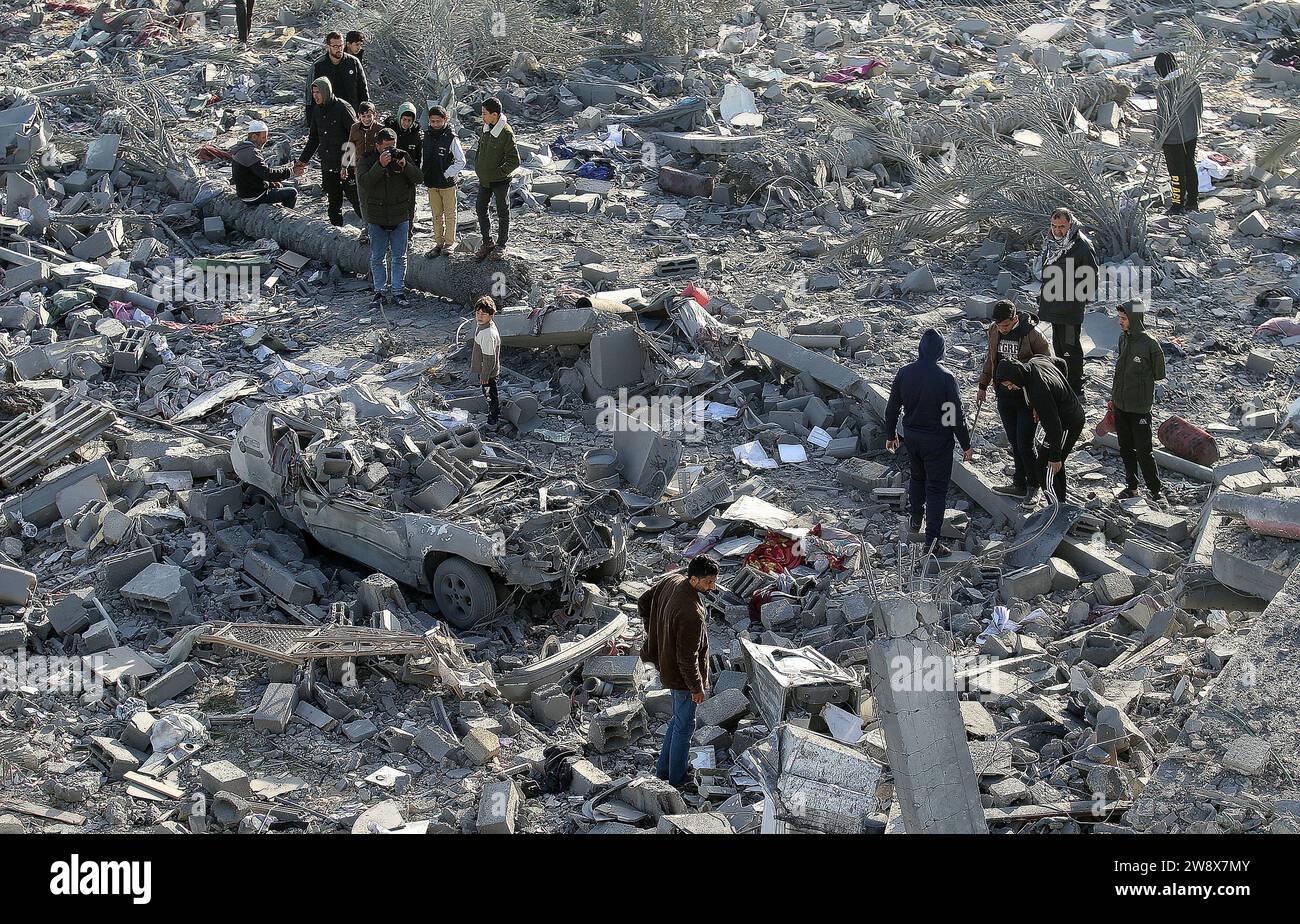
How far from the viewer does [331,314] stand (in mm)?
12719

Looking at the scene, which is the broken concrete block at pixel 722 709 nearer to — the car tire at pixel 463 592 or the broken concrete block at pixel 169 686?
the car tire at pixel 463 592

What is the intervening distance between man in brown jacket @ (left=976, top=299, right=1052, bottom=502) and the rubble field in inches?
9.4

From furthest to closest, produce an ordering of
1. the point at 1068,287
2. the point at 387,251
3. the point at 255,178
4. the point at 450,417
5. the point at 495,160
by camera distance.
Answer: the point at 255,178, the point at 387,251, the point at 495,160, the point at 450,417, the point at 1068,287

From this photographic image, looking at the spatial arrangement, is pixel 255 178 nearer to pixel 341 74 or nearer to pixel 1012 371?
pixel 341 74

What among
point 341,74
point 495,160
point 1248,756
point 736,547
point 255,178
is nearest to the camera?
point 1248,756

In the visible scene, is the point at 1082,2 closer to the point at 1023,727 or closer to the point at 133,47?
the point at 133,47

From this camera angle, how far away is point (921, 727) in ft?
20.5

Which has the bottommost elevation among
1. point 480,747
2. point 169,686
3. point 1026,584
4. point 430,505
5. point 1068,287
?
point 169,686

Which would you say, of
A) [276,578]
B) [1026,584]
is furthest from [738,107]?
[276,578]

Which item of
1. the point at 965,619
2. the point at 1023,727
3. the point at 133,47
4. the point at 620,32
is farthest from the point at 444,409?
the point at 133,47

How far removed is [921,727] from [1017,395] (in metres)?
3.40

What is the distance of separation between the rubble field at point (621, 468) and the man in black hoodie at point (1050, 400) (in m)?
0.34
